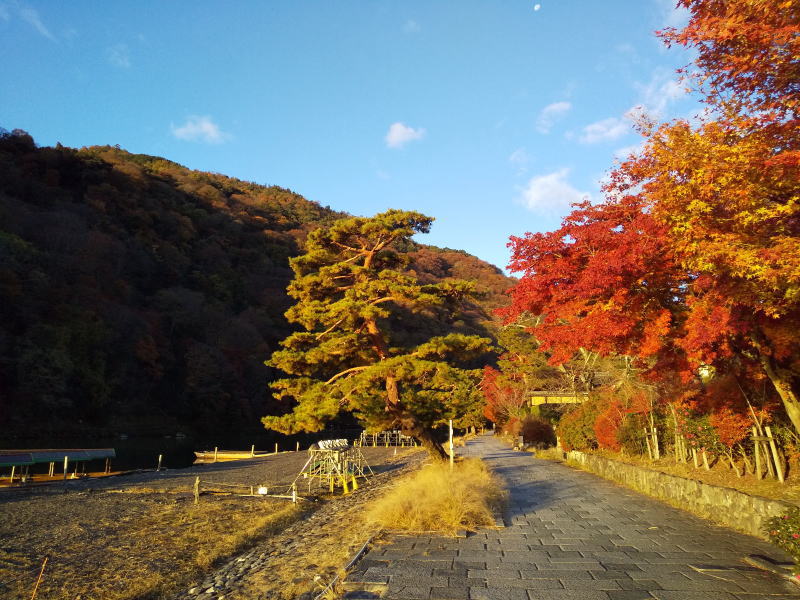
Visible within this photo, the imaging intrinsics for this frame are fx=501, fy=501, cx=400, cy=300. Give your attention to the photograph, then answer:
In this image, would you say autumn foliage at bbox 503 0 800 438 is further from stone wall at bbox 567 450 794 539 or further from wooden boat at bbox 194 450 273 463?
wooden boat at bbox 194 450 273 463

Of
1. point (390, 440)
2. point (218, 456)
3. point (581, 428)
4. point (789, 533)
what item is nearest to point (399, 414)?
point (581, 428)

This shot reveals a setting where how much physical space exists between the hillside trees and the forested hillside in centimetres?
2410

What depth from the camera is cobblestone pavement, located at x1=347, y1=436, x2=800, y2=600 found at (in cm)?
441

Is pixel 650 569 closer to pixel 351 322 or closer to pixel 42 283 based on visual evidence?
pixel 351 322

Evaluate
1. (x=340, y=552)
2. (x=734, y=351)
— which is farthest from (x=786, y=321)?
(x=340, y=552)

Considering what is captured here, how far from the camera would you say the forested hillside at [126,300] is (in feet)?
105

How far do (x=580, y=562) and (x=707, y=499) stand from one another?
3.30m

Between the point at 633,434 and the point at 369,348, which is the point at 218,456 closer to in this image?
the point at 369,348

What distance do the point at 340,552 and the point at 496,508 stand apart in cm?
293

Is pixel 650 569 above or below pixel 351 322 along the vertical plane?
below

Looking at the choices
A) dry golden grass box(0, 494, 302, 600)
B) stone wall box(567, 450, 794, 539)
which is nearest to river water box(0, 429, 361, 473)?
dry golden grass box(0, 494, 302, 600)

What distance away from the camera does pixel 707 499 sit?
24.1 feet

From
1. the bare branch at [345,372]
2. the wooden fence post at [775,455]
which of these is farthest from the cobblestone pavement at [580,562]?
the bare branch at [345,372]

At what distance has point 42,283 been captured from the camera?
33500 millimetres
